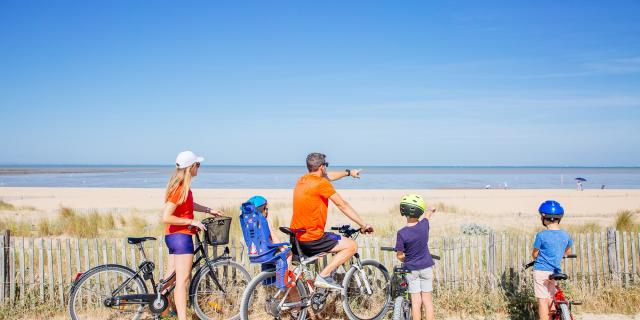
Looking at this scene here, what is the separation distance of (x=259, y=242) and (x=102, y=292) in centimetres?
A: 218

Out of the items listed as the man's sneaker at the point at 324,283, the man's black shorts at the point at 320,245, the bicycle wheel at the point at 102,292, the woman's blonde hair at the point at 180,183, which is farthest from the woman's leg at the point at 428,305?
the bicycle wheel at the point at 102,292

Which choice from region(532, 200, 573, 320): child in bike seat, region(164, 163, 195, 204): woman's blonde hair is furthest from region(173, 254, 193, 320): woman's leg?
region(532, 200, 573, 320): child in bike seat

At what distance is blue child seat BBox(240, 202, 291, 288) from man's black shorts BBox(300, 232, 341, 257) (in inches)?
13.1

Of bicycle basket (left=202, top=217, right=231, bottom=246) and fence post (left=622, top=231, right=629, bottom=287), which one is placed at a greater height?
bicycle basket (left=202, top=217, right=231, bottom=246)

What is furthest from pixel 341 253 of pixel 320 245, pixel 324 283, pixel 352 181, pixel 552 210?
pixel 352 181

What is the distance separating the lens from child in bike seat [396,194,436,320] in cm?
524

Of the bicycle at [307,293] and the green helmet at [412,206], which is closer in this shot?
the green helmet at [412,206]

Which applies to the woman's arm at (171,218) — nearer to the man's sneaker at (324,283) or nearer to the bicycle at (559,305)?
the man's sneaker at (324,283)

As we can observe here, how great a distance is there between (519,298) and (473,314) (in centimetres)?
65

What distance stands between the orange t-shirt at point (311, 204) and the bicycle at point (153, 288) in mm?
946

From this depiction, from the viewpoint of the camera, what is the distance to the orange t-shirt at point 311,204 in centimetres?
563

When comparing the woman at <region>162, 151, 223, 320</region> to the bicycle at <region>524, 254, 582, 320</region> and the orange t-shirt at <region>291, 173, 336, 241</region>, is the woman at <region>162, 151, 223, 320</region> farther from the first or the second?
the bicycle at <region>524, 254, 582, 320</region>

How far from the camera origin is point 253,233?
18.0 feet

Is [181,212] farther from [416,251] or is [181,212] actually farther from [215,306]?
[416,251]
